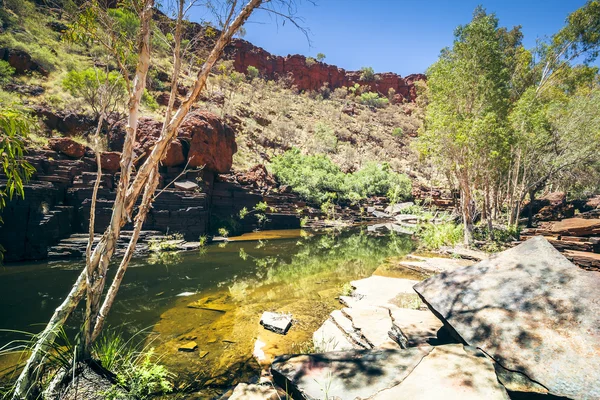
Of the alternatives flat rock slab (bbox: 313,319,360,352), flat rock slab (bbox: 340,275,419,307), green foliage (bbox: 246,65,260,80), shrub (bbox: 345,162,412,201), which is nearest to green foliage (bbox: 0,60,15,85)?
flat rock slab (bbox: 340,275,419,307)

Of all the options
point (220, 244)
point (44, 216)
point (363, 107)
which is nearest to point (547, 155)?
point (220, 244)

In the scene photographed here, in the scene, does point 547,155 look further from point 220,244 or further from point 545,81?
point 220,244

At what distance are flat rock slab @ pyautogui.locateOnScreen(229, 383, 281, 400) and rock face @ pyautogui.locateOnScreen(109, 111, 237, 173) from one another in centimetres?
1614

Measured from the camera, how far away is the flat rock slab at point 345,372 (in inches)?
86.6

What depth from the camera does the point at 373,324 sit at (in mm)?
4547

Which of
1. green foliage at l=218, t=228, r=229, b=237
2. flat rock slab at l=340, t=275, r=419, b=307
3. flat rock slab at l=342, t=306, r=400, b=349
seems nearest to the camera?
flat rock slab at l=342, t=306, r=400, b=349

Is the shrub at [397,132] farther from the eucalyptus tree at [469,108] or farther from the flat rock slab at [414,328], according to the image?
the flat rock slab at [414,328]

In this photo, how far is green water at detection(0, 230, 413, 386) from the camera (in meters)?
4.69

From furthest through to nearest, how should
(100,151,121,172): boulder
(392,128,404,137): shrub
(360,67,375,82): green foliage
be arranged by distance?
1. (360,67,375,82): green foliage
2. (392,128,404,137): shrub
3. (100,151,121,172): boulder

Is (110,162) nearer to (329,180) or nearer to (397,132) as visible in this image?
(329,180)

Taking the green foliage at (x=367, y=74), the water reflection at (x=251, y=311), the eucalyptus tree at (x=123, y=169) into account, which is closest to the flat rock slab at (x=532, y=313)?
the water reflection at (x=251, y=311)

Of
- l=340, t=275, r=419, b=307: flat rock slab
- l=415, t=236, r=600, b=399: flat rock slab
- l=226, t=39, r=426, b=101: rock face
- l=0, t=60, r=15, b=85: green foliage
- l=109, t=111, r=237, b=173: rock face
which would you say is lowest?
l=340, t=275, r=419, b=307: flat rock slab

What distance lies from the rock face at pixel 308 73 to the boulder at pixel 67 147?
178 ft

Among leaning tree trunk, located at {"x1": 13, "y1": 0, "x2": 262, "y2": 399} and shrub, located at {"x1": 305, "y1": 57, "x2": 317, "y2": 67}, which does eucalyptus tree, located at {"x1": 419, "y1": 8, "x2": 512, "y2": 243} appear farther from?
shrub, located at {"x1": 305, "y1": 57, "x2": 317, "y2": 67}
